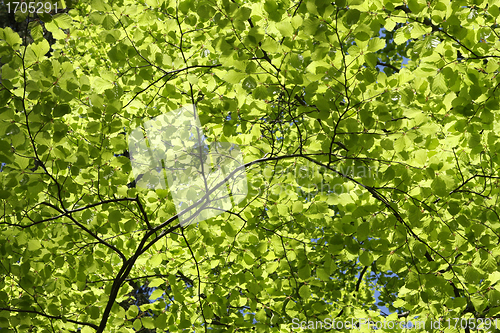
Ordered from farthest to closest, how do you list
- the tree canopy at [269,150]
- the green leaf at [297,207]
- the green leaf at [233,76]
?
the green leaf at [297,207], the tree canopy at [269,150], the green leaf at [233,76]

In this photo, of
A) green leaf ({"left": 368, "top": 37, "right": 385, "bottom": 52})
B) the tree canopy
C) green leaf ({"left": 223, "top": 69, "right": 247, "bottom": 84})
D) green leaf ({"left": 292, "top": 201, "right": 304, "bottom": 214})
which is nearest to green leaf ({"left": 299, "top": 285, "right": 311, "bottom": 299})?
the tree canopy

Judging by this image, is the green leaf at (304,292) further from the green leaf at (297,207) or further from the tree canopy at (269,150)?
the green leaf at (297,207)

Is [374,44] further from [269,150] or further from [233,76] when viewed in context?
[269,150]

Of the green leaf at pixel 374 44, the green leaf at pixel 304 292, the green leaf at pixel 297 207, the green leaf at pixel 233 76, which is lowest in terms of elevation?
the green leaf at pixel 304 292

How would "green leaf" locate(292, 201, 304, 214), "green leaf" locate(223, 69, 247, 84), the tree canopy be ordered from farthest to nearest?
1. "green leaf" locate(292, 201, 304, 214)
2. the tree canopy
3. "green leaf" locate(223, 69, 247, 84)

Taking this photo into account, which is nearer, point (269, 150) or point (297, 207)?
point (297, 207)

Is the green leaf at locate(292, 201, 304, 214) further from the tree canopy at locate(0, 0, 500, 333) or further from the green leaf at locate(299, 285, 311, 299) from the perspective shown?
the green leaf at locate(299, 285, 311, 299)

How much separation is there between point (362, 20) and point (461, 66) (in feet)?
2.52

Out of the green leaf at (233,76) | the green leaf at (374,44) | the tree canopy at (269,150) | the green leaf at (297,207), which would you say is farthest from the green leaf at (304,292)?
the green leaf at (374,44)

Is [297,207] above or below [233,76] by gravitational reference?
below

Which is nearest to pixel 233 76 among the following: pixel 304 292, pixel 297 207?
pixel 297 207

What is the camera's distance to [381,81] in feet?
7.83

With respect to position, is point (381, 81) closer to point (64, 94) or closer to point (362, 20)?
point (362, 20)

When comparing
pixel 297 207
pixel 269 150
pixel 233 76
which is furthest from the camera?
pixel 269 150
